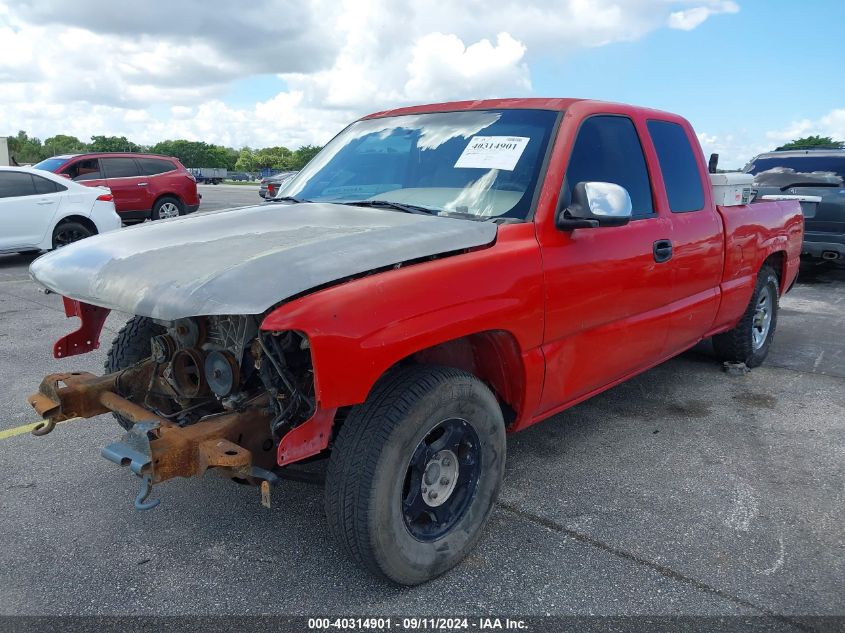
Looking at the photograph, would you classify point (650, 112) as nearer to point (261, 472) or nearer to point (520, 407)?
point (520, 407)

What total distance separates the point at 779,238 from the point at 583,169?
2.79 m

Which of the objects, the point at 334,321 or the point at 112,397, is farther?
the point at 112,397

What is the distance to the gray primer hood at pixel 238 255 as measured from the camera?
2203 millimetres

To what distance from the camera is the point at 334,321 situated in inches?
85.8

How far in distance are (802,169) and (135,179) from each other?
12530 mm

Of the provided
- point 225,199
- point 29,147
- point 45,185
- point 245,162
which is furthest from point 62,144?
point 45,185

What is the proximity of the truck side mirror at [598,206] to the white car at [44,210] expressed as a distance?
9.37 meters

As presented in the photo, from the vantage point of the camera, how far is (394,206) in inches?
127

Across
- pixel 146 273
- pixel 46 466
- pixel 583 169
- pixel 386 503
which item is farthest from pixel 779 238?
pixel 46 466

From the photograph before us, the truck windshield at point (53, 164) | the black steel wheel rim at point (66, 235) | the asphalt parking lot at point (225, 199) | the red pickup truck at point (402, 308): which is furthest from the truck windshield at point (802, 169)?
the truck windshield at point (53, 164)

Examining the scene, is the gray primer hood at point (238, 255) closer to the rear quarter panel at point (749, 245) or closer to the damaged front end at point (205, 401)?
the damaged front end at point (205, 401)

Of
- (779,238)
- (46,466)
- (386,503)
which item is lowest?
(46,466)

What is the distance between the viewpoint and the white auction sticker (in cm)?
319

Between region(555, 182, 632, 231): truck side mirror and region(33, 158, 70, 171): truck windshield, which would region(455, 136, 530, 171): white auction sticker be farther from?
region(33, 158, 70, 171): truck windshield
